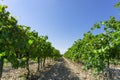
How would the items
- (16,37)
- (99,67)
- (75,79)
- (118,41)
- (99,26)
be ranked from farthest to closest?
(75,79)
(99,67)
(99,26)
(16,37)
(118,41)

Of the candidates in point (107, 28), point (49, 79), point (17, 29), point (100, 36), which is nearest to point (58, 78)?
point (49, 79)

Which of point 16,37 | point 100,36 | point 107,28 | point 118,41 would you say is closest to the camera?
point 118,41

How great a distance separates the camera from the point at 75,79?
23.1 metres

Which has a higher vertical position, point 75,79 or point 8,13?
point 8,13

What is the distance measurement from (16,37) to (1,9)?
163 cm

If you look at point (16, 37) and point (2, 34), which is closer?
→ point (2, 34)

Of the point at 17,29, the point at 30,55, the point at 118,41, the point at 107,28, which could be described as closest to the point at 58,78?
the point at 30,55

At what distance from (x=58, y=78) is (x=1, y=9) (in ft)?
52.1

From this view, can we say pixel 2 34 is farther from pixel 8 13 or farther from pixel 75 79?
pixel 75 79

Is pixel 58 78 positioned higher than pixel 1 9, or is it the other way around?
pixel 1 9

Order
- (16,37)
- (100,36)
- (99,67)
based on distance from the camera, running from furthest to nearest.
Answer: (100,36), (99,67), (16,37)

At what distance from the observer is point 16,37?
9.37 meters

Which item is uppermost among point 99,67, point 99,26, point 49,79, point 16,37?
point 99,26

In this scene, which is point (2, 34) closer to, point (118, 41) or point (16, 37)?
point (16, 37)
